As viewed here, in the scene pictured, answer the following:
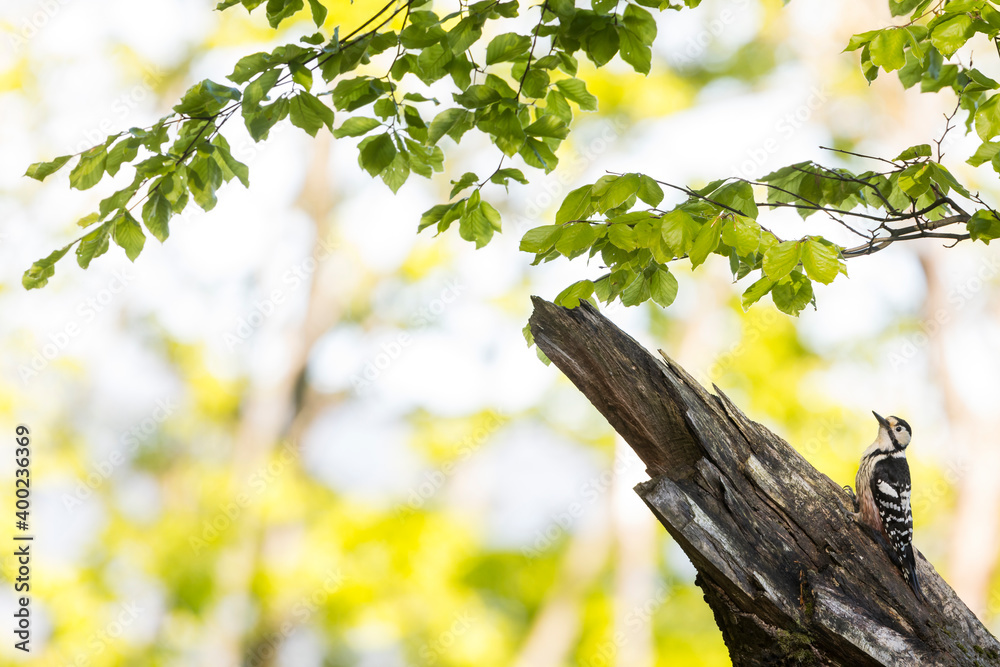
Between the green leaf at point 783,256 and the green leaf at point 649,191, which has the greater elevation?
the green leaf at point 649,191

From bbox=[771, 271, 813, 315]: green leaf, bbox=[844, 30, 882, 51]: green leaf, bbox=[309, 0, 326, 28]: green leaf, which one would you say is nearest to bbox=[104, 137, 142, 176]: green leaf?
bbox=[309, 0, 326, 28]: green leaf

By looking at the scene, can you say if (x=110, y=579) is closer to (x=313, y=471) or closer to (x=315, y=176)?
(x=313, y=471)

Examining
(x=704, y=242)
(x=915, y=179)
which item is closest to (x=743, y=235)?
(x=704, y=242)

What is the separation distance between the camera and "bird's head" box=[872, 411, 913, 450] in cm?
308

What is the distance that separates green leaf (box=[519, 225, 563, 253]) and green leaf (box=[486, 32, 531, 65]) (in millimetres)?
626

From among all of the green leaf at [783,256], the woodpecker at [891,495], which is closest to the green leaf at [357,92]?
the green leaf at [783,256]

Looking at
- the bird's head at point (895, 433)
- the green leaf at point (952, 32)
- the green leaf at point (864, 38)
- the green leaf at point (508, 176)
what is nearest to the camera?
the green leaf at point (952, 32)

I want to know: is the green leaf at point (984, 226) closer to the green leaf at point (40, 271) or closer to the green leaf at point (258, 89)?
the green leaf at point (258, 89)

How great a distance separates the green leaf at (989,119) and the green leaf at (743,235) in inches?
23.5

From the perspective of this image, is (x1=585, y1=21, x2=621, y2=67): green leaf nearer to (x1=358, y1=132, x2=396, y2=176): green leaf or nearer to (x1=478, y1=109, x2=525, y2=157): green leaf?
(x1=478, y1=109, x2=525, y2=157): green leaf

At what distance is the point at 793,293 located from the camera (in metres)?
2.09

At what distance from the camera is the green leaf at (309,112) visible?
199 cm

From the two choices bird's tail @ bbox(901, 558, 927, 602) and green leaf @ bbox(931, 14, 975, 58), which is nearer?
green leaf @ bbox(931, 14, 975, 58)

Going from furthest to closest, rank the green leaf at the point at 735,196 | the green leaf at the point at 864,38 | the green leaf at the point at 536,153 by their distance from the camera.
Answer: the green leaf at the point at 536,153, the green leaf at the point at 735,196, the green leaf at the point at 864,38
